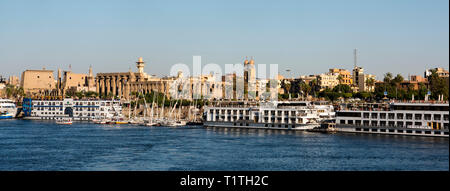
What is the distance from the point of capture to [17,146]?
61656 millimetres

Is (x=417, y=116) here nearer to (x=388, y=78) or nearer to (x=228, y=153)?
(x=228, y=153)

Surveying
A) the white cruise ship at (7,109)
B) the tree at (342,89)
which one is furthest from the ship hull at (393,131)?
the white cruise ship at (7,109)

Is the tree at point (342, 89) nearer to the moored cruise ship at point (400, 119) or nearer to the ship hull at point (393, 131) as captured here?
the moored cruise ship at point (400, 119)

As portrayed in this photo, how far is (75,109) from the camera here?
13038cm

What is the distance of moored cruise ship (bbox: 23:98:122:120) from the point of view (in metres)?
127

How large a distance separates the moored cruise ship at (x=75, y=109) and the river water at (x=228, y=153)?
176 feet

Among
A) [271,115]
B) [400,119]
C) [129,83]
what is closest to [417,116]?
[400,119]

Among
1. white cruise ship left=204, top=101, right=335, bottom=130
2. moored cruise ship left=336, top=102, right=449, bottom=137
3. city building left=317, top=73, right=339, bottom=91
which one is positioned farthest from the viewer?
city building left=317, top=73, right=339, bottom=91

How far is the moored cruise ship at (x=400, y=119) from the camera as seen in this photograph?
66.9 meters

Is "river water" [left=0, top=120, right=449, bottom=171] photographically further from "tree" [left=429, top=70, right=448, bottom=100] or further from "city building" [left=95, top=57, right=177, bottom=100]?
"city building" [left=95, top=57, right=177, bottom=100]

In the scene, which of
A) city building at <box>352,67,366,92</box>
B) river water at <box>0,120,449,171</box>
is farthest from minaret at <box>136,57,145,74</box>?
river water at <box>0,120,449,171</box>

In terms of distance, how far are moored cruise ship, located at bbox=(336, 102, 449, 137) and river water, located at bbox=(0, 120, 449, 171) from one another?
116 inches
